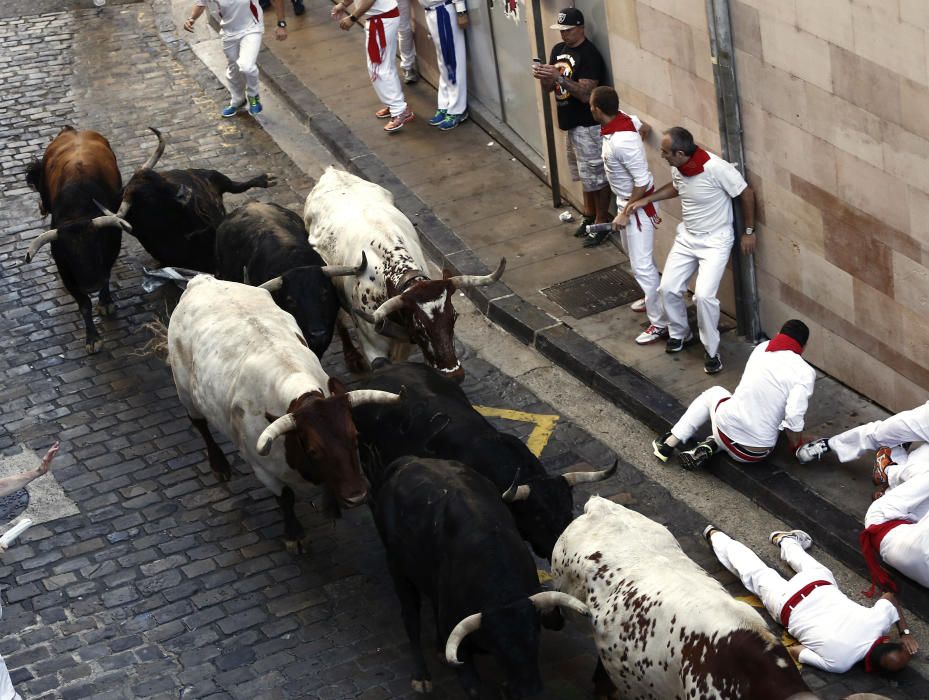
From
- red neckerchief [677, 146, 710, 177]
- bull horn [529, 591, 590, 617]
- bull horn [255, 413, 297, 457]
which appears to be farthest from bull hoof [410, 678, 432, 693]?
red neckerchief [677, 146, 710, 177]

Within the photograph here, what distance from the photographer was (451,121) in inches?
669

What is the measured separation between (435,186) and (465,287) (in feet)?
15.3

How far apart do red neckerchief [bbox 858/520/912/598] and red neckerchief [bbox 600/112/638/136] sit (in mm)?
4412

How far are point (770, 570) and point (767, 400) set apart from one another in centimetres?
143

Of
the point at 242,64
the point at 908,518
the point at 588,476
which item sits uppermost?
the point at 242,64

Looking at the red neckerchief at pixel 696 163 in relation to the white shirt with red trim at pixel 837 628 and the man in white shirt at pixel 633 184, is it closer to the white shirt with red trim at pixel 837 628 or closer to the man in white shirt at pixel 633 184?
the man in white shirt at pixel 633 184

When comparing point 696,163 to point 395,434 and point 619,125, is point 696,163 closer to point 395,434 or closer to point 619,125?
point 619,125

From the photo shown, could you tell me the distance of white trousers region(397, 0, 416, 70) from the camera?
17.8 m

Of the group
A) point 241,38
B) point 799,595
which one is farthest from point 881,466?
point 241,38

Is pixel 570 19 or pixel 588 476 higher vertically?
pixel 570 19

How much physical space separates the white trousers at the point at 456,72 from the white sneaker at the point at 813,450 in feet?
25.9

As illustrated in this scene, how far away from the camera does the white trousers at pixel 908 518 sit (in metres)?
8.99

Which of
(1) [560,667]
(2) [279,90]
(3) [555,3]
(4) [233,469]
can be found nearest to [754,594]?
(1) [560,667]

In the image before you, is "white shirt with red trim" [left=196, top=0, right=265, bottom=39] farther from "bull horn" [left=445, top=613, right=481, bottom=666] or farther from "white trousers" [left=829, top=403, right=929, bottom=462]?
"bull horn" [left=445, top=613, right=481, bottom=666]
